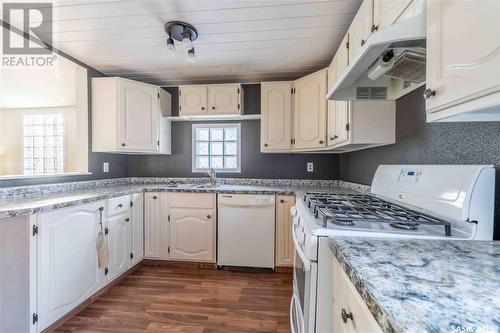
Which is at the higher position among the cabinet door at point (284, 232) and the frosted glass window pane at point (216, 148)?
the frosted glass window pane at point (216, 148)

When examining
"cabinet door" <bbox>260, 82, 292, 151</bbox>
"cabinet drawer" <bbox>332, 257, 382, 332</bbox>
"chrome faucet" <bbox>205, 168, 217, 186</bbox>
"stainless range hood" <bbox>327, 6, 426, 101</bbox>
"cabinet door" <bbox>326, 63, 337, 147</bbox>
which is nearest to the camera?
"cabinet drawer" <bbox>332, 257, 382, 332</bbox>

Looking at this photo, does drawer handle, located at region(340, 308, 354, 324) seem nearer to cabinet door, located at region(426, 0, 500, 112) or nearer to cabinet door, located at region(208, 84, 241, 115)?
cabinet door, located at region(426, 0, 500, 112)

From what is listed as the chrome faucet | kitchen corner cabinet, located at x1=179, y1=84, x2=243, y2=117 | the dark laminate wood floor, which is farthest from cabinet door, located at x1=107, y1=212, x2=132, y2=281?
kitchen corner cabinet, located at x1=179, y1=84, x2=243, y2=117

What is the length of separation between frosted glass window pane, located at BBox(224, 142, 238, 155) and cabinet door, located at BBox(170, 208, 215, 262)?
35.1 inches

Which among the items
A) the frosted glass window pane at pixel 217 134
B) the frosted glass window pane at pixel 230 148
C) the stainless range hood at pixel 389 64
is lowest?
the frosted glass window pane at pixel 230 148

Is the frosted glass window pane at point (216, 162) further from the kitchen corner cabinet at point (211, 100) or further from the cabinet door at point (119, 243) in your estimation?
the cabinet door at point (119, 243)

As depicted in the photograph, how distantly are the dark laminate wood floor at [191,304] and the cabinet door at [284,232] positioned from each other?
0.16 meters

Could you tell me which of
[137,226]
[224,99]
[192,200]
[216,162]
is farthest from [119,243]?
[224,99]

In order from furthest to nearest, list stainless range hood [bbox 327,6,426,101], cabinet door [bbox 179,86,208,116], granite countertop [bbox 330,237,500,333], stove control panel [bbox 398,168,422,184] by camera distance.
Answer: cabinet door [bbox 179,86,208,116], stove control panel [bbox 398,168,422,184], stainless range hood [bbox 327,6,426,101], granite countertop [bbox 330,237,500,333]

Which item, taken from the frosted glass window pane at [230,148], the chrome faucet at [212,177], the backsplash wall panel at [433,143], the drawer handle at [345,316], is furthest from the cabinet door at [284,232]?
the drawer handle at [345,316]

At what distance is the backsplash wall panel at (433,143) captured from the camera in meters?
0.97

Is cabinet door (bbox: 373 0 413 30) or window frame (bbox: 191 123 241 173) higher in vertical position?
cabinet door (bbox: 373 0 413 30)

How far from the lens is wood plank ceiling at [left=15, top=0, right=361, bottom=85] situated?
1.63 m

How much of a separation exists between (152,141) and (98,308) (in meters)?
1.63
